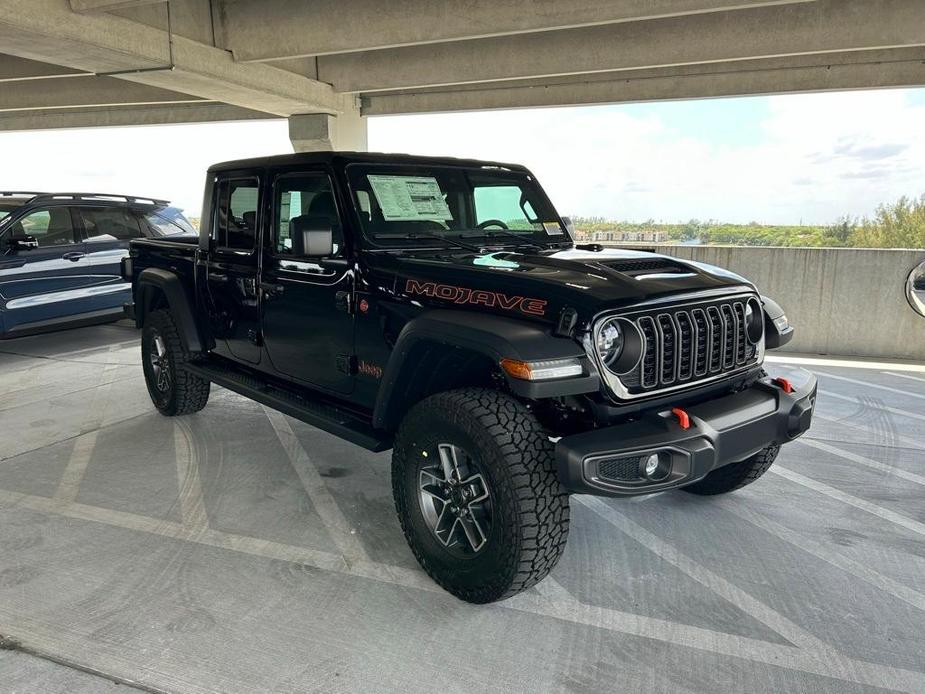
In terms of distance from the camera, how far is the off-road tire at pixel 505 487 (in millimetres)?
2529

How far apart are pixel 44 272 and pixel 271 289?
521cm

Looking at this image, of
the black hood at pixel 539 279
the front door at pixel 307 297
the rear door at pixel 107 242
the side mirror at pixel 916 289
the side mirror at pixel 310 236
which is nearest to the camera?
the black hood at pixel 539 279

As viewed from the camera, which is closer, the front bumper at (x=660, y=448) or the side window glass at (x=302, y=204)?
the front bumper at (x=660, y=448)

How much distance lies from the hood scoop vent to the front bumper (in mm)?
646

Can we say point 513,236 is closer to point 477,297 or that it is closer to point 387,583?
point 477,297

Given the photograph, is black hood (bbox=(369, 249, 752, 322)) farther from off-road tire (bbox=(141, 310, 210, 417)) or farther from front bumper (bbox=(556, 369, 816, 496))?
off-road tire (bbox=(141, 310, 210, 417))

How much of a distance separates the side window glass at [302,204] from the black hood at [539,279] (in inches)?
14.4

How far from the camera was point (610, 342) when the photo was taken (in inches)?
104

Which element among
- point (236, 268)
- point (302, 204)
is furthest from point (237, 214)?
Answer: point (302, 204)

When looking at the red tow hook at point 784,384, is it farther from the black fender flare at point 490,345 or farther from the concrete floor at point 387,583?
the black fender flare at point 490,345

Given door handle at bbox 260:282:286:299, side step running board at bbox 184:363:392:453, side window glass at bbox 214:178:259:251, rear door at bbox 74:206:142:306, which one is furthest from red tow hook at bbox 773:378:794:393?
rear door at bbox 74:206:142:306

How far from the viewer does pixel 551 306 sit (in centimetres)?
264

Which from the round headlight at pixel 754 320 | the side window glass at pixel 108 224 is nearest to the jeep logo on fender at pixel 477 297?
the round headlight at pixel 754 320

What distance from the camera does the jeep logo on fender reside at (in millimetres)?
2676
